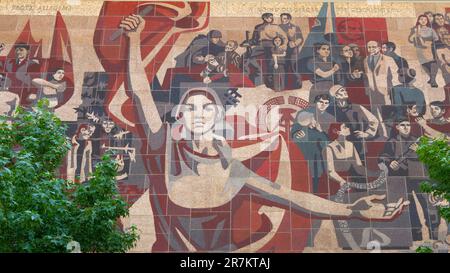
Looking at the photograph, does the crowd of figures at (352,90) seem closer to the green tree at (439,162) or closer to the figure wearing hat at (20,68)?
the figure wearing hat at (20,68)

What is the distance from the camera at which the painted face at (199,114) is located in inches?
662

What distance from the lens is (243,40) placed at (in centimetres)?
1795

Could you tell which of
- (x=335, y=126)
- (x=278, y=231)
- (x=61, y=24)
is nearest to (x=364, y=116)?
(x=335, y=126)

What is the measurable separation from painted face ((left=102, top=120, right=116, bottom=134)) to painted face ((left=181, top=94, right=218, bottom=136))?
5.95 feet

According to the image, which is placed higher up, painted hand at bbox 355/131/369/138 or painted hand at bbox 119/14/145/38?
painted hand at bbox 119/14/145/38

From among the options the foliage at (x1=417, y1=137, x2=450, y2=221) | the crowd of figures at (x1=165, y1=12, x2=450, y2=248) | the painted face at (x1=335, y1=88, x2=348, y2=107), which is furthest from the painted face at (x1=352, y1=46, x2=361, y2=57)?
the foliage at (x1=417, y1=137, x2=450, y2=221)

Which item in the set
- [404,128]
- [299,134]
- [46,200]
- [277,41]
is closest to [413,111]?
[404,128]

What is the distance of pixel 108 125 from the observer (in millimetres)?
16797

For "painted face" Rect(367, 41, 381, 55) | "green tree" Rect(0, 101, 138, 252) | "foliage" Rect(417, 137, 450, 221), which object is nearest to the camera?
"green tree" Rect(0, 101, 138, 252)

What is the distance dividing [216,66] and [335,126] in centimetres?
352

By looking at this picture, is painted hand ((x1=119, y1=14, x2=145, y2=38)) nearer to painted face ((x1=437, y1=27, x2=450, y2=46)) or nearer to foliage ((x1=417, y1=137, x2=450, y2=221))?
painted face ((x1=437, y1=27, x2=450, y2=46))

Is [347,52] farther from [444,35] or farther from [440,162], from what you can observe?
[440,162]

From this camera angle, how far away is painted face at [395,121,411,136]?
55.0 ft

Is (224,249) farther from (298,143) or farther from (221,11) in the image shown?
(221,11)
